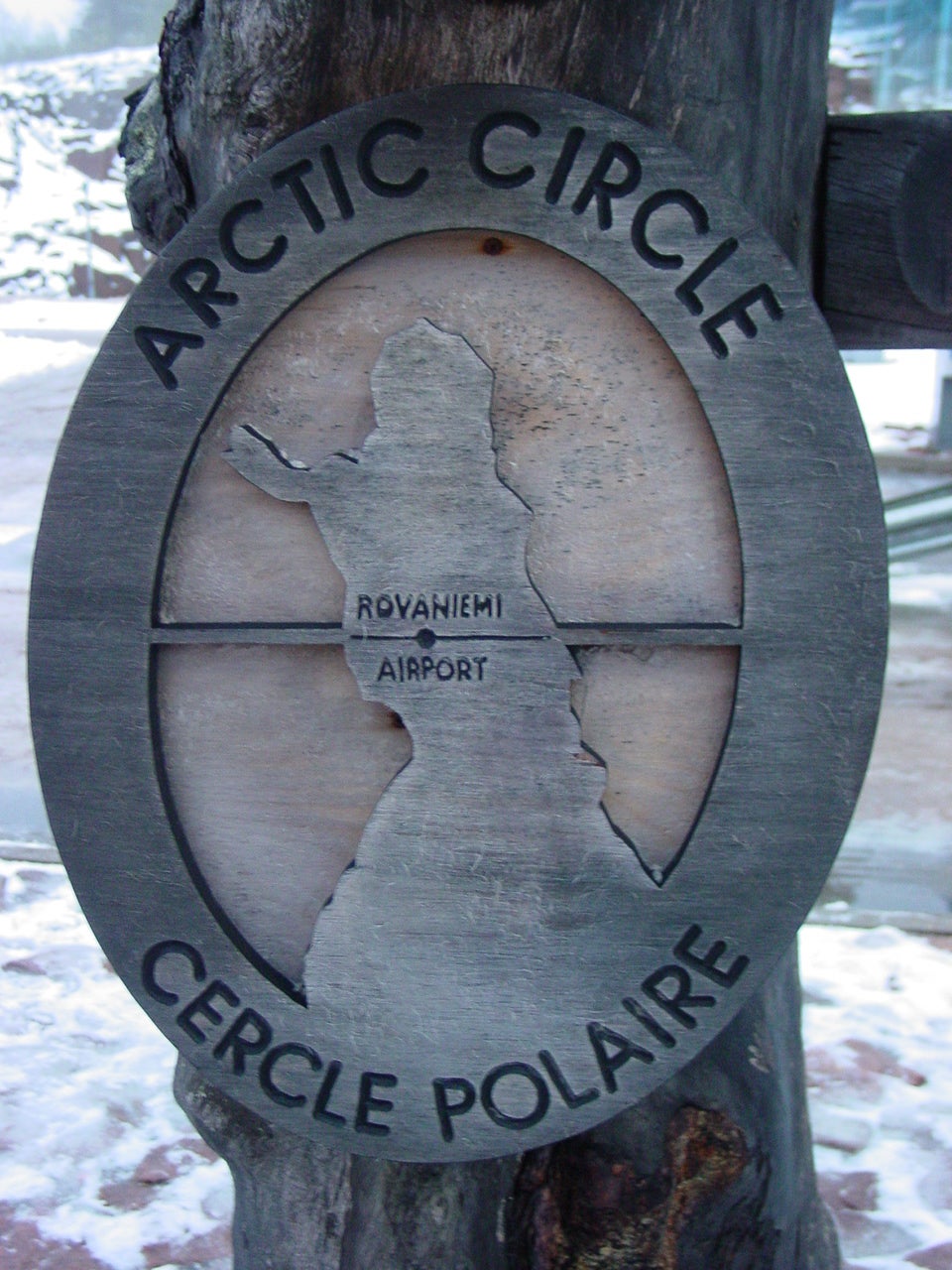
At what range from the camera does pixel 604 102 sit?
1214 mm

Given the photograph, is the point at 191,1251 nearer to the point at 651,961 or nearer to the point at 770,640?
the point at 651,961

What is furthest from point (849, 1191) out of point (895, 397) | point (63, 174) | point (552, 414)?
point (63, 174)

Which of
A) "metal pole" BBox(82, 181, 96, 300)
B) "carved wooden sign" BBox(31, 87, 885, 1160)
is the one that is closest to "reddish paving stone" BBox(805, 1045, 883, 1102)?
"carved wooden sign" BBox(31, 87, 885, 1160)

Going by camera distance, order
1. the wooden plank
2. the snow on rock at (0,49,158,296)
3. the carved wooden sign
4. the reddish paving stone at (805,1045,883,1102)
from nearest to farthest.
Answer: the carved wooden sign, the wooden plank, the reddish paving stone at (805,1045,883,1102), the snow on rock at (0,49,158,296)

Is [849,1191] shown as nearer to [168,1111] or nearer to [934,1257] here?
[934,1257]

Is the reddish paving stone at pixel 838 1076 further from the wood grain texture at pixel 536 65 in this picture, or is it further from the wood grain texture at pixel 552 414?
the wood grain texture at pixel 536 65

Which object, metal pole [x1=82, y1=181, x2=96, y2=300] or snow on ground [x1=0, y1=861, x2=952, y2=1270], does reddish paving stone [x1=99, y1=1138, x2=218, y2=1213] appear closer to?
snow on ground [x1=0, y1=861, x2=952, y2=1270]

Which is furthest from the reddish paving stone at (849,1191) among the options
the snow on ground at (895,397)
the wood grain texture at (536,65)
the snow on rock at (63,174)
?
the snow on rock at (63,174)

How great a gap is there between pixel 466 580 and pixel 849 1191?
1445mm

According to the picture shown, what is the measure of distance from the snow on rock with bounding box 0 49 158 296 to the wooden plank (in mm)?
7587

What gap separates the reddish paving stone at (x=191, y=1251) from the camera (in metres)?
1.97

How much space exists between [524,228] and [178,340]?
321 millimetres

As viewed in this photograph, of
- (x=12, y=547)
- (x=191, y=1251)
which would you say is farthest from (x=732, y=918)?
(x=12, y=547)

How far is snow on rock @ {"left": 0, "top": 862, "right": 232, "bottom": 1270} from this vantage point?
78.6 inches
